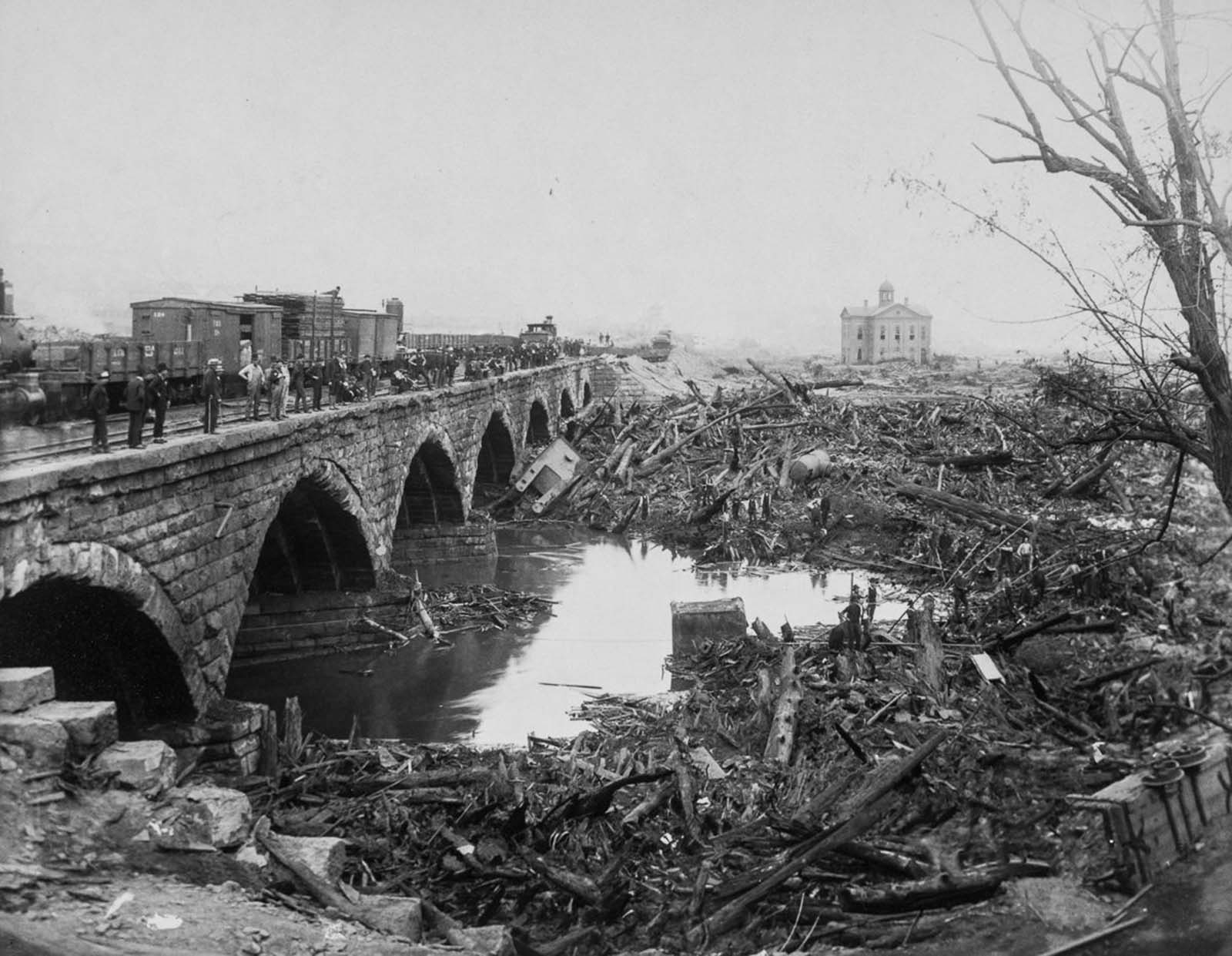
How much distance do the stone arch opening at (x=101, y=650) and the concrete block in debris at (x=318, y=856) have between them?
12.3 feet

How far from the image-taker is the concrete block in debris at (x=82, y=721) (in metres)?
8.21

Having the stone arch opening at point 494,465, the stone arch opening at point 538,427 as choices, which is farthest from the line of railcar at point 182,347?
the stone arch opening at point 538,427

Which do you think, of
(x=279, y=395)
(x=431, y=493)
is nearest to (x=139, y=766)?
(x=279, y=395)

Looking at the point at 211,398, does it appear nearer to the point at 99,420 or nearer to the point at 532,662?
the point at 99,420

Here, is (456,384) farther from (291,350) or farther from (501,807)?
(501,807)

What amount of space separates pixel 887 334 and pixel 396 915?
54.6 m

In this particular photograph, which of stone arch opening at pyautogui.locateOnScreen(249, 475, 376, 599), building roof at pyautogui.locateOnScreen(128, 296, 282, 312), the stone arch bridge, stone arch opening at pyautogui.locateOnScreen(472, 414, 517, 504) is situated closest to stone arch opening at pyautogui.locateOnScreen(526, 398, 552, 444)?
stone arch opening at pyautogui.locateOnScreen(472, 414, 517, 504)

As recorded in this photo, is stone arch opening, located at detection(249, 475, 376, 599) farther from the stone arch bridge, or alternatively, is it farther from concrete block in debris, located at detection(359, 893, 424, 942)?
concrete block in debris, located at detection(359, 893, 424, 942)

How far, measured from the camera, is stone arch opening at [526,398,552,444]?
139 feet

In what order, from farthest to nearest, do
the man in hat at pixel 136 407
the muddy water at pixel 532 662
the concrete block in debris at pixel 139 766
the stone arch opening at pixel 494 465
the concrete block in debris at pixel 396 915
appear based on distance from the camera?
the stone arch opening at pixel 494 465, the muddy water at pixel 532 662, the man in hat at pixel 136 407, the concrete block in debris at pixel 139 766, the concrete block in debris at pixel 396 915

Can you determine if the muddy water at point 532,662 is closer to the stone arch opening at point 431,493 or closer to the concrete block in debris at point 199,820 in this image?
the stone arch opening at point 431,493

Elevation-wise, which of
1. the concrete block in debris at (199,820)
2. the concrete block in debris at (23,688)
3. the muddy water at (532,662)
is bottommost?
the muddy water at (532,662)

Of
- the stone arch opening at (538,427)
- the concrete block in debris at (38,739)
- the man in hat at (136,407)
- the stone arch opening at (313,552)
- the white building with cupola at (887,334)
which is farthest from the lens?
the white building with cupola at (887,334)

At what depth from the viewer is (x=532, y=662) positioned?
1961 centimetres
